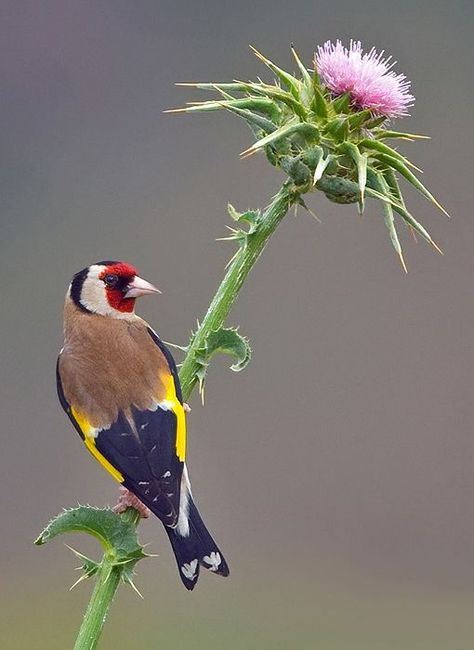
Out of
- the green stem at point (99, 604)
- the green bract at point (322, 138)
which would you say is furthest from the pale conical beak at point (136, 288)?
the green stem at point (99, 604)

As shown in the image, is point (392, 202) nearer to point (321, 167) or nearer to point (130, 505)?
point (321, 167)

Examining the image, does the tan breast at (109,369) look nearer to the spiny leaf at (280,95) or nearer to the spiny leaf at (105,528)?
the spiny leaf at (105,528)

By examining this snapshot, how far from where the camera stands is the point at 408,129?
18.7 metres

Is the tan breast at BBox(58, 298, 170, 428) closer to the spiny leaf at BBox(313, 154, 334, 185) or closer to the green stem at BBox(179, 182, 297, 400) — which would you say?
the green stem at BBox(179, 182, 297, 400)

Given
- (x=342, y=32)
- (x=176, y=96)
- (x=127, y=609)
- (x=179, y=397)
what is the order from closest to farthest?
(x=179, y=397) < (x=127, y=609) < (x=176, y=96) < (x=342, y=32)

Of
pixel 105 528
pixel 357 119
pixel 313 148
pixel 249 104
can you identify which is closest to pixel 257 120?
pixel 249 104

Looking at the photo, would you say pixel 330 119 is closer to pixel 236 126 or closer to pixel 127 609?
pixel 127 609

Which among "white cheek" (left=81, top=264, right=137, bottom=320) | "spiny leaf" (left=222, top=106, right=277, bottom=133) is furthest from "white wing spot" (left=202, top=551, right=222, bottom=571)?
"spiny leaf" (left=222, top=106, right=277, bottom=133)

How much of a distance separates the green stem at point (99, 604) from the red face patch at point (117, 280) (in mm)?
1434

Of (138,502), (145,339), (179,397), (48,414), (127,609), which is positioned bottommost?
(138,502)

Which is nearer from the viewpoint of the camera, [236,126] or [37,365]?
[37,365]

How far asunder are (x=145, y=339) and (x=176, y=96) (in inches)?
623

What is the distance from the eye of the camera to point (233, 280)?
4676mm

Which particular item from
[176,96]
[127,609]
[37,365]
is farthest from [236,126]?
[127,609]
